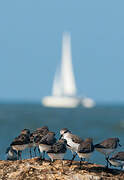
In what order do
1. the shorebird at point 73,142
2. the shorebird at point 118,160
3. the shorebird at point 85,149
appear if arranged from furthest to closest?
the shorebird at point 73,142 < the shorebird at point 118,160 < the shorebird at point 85,149

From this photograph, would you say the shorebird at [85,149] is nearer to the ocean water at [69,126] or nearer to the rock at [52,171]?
the rock at [52,171]

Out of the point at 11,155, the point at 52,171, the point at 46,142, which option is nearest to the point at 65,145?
the point at 46,142

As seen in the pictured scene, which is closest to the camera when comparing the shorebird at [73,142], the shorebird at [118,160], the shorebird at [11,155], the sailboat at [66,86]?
the shorebird at [118,160]

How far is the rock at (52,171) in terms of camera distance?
13734 mm

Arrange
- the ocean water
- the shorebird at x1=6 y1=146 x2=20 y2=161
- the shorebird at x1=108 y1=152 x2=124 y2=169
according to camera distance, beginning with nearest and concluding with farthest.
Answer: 1. the shorebird at x1=108 y1=152 x2=124 y2=169
2. the shorebird at x1=6 y1=146 x2=20 y2=161
3. the ocean water

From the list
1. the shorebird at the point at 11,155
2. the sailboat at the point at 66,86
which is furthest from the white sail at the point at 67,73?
the shorebird at the point at 11,155

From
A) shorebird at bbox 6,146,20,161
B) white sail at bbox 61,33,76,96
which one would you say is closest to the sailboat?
white sail at bbox 61,33,76,96

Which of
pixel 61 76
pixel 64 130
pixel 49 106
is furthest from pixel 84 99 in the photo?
pixel 64 130

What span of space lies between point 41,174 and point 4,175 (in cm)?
90

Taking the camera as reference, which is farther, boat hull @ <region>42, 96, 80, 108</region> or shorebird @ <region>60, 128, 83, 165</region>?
boat hull @ <region>42, 96, 80, 108</region>

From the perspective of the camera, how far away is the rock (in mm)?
13734

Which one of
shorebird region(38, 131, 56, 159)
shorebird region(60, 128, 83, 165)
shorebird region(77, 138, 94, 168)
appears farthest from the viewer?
shorebird region(60, 128, 83, 165)

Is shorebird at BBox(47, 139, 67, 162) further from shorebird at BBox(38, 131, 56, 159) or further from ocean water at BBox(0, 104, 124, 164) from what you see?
ocean water at BBox(0, 104, 124, 164)

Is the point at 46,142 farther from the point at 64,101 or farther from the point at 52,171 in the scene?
the point at 64,101
